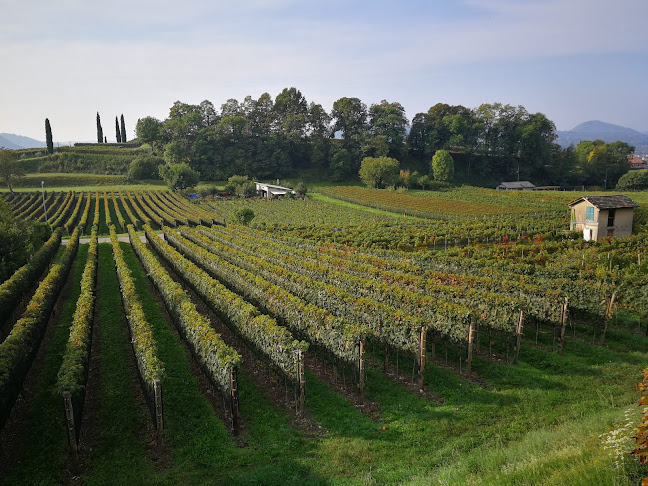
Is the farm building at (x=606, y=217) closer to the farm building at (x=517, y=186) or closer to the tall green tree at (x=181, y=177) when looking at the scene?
the farm building at (x=517, y=186)

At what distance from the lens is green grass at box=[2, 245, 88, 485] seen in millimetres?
10672

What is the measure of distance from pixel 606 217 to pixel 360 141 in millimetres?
85047

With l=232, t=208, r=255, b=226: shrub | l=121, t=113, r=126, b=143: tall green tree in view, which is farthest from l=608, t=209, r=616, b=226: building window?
l=121, t=113, r=126, b=143: tall green tree

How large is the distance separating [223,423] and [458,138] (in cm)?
11860

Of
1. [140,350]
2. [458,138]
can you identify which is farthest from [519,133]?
[140,350]

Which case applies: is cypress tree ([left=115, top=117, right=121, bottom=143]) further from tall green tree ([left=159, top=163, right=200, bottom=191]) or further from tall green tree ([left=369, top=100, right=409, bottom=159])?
tall green tree ([left=369, top=100, right=409, bottom=159])

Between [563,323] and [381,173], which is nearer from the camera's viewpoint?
[563,323]

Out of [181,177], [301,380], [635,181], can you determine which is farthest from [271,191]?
[635,181]

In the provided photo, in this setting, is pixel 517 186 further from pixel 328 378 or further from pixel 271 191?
pixel 328 378

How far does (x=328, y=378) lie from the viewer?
52.1 ft

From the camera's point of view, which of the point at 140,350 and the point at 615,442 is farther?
the point at 140,350

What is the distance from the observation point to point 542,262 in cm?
3167

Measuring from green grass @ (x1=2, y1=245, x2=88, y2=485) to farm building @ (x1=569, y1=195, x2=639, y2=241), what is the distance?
1631 inches

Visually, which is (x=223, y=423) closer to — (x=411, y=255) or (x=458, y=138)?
(x=411, y=255)
